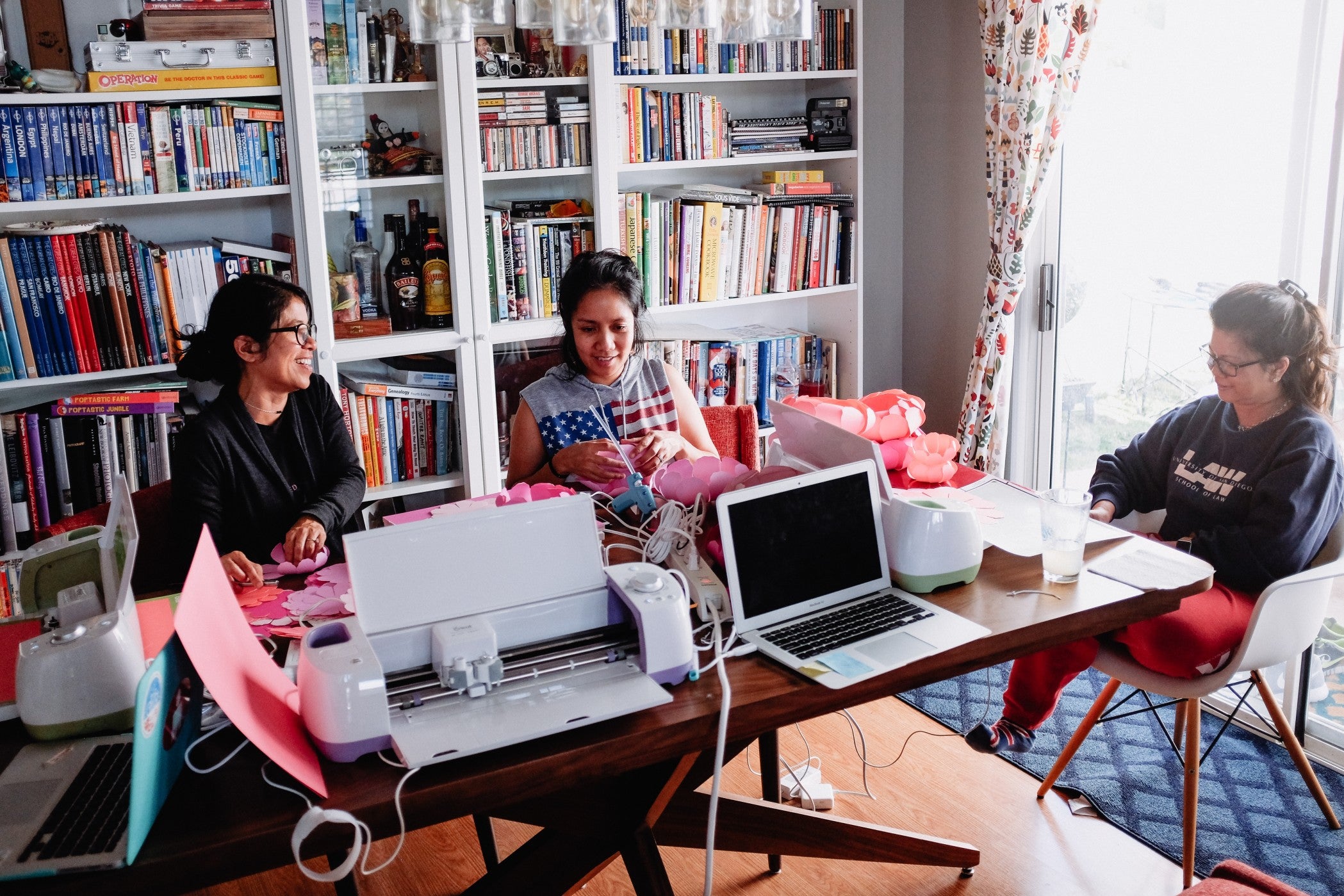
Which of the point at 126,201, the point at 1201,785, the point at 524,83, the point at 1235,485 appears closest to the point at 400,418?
the point at 126,201

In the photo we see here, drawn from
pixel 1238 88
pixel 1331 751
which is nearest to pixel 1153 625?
pixel 1331 751

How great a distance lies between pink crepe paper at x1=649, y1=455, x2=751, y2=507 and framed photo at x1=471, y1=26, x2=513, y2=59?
153cm

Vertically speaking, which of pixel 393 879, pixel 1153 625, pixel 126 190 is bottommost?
pixel 393 879

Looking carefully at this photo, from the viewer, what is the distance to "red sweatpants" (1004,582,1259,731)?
2182mm

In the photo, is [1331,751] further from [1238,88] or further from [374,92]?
[374,92]

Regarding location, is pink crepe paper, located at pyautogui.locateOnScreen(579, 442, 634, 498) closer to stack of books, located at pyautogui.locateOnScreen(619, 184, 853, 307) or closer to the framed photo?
stack of books, located at pyautogui.locateOnScreen(619, 184, 853, 307)

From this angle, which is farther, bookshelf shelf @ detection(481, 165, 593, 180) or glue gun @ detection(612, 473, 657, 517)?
bookshelf shelf @ detection(481, 165, 593, 180)

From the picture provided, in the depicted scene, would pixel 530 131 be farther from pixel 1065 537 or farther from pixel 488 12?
pixel 1065 537

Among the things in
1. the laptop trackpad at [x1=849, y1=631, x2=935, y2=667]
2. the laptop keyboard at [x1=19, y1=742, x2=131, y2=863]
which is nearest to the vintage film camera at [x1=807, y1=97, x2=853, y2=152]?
the laptop trackpad at [x1=849, y1=631, x2=935, y2=667]

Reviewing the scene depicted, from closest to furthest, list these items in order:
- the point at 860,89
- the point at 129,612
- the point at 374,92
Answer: the point at 129,612 → the point at 374,92 → the point at 860,89

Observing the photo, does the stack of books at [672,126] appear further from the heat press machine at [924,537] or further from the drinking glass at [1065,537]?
the drinking glass at [1065,537]

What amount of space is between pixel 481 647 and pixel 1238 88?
244cm

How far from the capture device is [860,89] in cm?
363

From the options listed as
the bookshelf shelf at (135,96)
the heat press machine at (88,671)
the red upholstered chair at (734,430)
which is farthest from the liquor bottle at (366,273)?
the heat press machine at (88,671)
